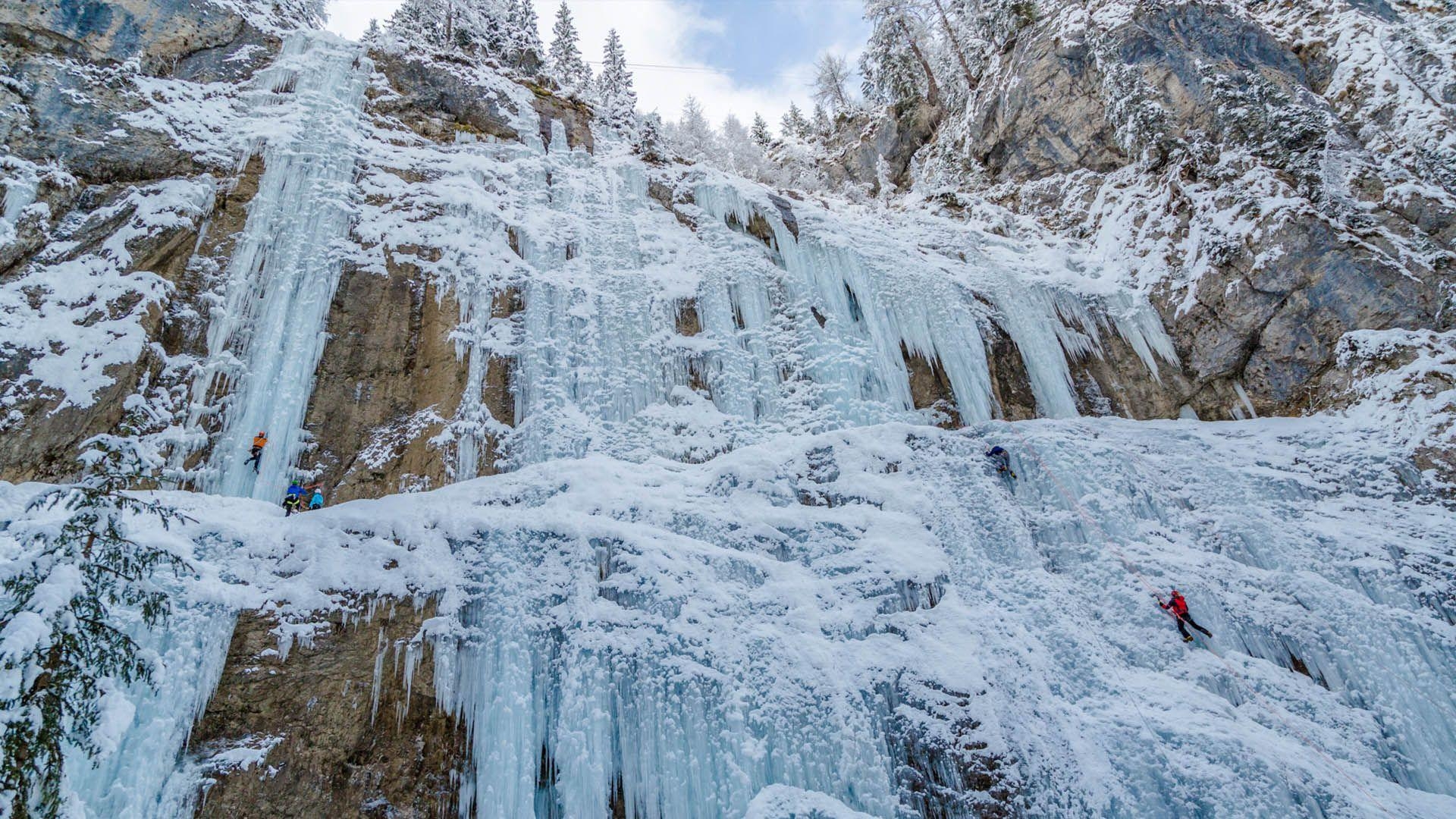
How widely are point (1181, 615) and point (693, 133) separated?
31.5 m

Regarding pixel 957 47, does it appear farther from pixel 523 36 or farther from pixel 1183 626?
pixel 1183 626

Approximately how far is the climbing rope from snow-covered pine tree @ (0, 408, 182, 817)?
34.6 ft

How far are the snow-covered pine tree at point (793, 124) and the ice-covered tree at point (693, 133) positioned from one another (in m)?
4.74

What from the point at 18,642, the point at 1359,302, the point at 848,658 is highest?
the point at 1359,302

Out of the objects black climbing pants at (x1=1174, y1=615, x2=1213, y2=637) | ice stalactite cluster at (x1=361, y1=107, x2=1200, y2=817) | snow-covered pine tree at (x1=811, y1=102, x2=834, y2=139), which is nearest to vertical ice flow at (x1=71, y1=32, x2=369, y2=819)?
ice stalactite cluster at (x1=361, y1=107, x2=1200, y2=817)

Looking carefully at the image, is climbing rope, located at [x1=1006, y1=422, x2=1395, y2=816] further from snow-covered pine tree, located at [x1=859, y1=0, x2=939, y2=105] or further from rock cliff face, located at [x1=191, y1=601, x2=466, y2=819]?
snow-covered pine tree, located at [x1=859, y1=0, x2=939, y2=105]

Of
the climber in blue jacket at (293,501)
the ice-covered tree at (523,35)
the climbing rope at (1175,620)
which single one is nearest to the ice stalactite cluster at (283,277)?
the climber in blue jacket at (293,501)

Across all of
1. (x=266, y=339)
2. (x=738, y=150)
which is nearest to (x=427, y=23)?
(x=738, y=150)

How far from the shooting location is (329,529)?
821 cm

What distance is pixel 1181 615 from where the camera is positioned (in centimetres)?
880

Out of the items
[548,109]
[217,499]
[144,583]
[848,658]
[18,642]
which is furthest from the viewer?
[548,109]

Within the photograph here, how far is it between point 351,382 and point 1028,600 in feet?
36.2

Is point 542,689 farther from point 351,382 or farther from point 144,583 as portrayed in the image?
point 351,382

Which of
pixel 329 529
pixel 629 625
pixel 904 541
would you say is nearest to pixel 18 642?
pixel 329 529
